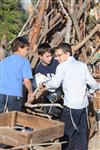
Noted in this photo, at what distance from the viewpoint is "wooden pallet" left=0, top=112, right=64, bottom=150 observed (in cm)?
452

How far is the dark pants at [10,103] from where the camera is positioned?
→ 19.1ft

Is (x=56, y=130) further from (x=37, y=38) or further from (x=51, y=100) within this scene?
(x=37, y=38)

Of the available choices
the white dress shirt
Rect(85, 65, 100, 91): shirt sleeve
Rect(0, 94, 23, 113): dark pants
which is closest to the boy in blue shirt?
Rect(0, 94, 23, 113): dark pants

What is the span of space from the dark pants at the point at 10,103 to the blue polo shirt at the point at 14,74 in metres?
0.05

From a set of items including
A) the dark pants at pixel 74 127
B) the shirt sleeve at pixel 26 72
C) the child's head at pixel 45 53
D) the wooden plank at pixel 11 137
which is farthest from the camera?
the child's head at pixel 45 53

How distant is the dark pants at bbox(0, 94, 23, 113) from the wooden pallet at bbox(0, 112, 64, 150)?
302 millimetres

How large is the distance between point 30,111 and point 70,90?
2.51 ft

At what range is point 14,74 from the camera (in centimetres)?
575

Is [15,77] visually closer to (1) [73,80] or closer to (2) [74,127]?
(1) [73,80]

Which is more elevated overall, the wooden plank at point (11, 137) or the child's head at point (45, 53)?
the child's head at point (45, 53)

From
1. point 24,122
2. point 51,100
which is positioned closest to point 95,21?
point 51,100

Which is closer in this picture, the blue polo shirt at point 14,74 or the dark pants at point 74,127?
the blue polo shirt at point 14,74

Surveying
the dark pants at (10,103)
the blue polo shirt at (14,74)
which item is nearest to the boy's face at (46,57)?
the blue polo shirt at (14,74)

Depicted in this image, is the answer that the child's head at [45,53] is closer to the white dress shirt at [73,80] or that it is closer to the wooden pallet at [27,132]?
the white dress shirt at [73,80]
